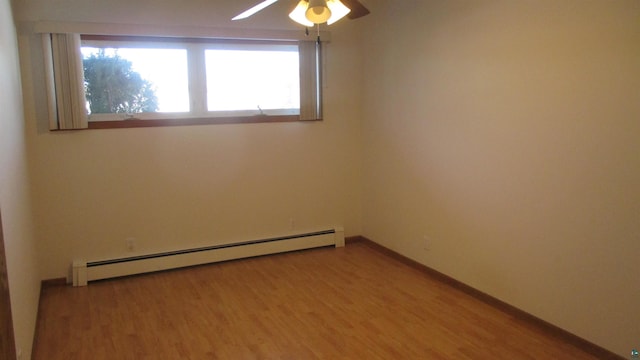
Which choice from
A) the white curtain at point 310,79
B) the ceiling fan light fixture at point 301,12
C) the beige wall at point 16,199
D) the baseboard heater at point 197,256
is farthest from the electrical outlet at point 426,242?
the beige wall at point 16,199

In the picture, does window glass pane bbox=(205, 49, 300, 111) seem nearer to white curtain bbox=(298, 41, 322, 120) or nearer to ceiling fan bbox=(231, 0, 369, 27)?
white curtain bbox=(298, 41, 322, 120)

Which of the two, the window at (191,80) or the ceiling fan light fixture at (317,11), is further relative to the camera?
the window at (191,80)

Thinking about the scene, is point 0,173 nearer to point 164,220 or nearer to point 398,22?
point 164,220

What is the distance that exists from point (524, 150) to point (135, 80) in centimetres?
323

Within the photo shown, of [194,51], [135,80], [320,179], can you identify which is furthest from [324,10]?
[320,179]

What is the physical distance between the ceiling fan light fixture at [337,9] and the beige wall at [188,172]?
2153 mm

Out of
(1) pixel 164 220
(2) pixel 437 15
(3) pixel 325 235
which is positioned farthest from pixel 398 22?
(1) pixel 164 220

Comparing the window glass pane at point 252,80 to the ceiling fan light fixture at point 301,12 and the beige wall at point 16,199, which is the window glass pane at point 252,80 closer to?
the beige wall at point 16,199

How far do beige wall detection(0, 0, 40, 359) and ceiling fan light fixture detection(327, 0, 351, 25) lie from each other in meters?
1.76

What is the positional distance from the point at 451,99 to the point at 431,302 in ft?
5.26

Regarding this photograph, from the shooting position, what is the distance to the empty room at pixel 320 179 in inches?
105

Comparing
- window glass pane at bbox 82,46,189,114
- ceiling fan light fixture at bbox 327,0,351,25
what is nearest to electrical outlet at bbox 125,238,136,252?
window glass pane at bbox 82,46,189,114

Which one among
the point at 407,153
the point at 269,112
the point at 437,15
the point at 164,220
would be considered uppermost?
the point at 437,15

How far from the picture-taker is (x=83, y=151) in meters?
3.88
